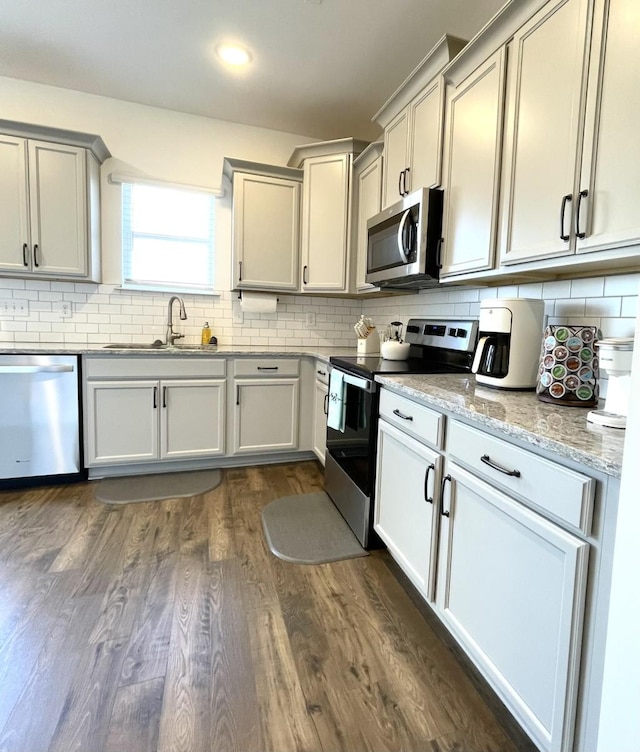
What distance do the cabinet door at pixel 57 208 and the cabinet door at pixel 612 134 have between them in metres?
2.93

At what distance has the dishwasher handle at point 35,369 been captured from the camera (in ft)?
8.16

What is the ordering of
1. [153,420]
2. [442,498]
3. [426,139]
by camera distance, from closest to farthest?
[442,498]
[426,139]
[153,420]

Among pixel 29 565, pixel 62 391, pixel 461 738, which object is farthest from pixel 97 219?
pixel 461 738

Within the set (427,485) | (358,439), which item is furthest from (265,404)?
(427,485)

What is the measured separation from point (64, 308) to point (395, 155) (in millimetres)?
2607

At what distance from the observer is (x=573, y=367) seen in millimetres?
1336

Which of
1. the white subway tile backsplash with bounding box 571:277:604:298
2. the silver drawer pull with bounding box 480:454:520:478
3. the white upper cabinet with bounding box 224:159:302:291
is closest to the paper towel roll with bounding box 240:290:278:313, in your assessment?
the white upper cabinet with bounding box 224:159:302:291

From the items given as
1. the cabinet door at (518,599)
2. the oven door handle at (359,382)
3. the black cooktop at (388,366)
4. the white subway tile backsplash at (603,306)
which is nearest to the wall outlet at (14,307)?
the black cooktop at (388,366)

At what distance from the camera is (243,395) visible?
303 centimetres

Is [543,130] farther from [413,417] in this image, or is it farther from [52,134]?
[52,134]

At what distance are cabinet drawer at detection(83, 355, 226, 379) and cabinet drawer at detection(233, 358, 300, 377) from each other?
0.41 feet

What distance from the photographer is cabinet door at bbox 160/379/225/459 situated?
9.39ft

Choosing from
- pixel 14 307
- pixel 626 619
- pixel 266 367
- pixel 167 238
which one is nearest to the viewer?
pixel 626 619

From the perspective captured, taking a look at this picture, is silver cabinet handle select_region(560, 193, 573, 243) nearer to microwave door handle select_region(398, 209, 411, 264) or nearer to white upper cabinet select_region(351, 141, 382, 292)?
microwave door handle select_region(398, 209, 411, 264)
